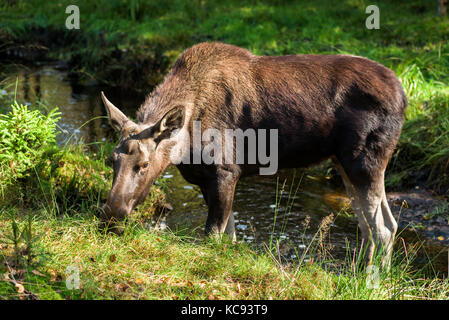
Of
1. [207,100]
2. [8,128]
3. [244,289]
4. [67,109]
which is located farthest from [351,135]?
[67,109]

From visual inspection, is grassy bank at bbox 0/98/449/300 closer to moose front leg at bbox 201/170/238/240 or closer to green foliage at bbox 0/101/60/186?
green foliage at bbox 0/101/60/186

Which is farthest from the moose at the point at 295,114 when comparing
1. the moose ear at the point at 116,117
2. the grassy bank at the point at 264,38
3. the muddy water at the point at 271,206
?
the grassy bank at the point at 264,38

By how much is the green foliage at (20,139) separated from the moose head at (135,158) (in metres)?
1.50

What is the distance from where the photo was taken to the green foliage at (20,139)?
6.66 metres

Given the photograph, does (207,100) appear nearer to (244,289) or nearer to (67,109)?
(244,289)

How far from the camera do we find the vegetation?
479cm

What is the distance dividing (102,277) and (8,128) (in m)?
2.86

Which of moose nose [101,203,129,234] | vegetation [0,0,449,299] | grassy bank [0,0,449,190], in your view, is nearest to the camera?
vegetation [0,0,449,299]

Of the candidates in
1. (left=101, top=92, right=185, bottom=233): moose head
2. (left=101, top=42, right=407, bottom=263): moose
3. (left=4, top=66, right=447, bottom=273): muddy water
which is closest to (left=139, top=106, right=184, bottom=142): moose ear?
(left=101, top=92, right=185, bottom=233): moose head

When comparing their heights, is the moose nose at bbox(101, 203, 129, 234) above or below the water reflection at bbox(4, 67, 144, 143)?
below

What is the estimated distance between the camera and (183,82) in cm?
611

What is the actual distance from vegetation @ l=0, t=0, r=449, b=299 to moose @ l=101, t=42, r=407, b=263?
26.9 inches

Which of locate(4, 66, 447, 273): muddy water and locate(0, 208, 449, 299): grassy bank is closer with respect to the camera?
locate(0, 208, 449, 299): grassy bank

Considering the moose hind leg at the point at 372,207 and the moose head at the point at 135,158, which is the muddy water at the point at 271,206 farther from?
the moose head at the point at 135,158
